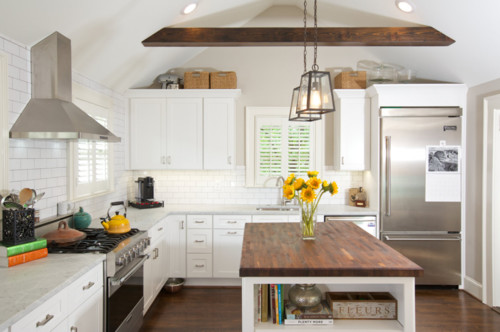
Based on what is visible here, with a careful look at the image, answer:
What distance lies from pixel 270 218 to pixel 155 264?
1.45 metres

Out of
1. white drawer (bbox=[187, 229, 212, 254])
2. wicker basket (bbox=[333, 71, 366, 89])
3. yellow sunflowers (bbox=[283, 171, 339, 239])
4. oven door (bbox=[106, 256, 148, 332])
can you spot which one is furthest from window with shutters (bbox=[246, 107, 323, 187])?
oven door (bbox=[106, 256, 148, 332])

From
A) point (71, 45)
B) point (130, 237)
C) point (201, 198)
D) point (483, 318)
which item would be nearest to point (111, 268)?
point (130, 237)

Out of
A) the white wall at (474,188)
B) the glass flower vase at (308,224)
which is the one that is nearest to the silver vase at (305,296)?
the glass flower vase at (308,224)

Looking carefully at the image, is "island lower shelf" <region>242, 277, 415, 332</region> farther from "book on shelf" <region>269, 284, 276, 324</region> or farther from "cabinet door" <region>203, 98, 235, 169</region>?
"cabinet door" <region>203, 98, 235, 169</region>

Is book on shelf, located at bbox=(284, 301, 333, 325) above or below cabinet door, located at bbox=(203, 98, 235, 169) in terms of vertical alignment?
below

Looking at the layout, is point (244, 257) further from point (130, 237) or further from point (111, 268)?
point (130, 237)

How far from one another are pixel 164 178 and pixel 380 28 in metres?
3.31

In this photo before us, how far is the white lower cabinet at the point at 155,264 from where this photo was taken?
Result: 11.4 ft

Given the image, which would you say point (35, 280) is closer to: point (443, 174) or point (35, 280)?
point (35, 280)

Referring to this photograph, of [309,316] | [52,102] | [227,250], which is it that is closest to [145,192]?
[227,250]

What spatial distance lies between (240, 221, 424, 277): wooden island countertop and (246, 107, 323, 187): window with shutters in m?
1.76

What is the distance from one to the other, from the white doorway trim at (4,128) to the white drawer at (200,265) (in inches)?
94.8

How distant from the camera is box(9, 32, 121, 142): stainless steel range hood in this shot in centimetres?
252

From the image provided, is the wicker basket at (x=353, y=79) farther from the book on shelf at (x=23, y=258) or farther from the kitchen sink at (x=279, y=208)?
the book on shelf at (x=23, y=258)
